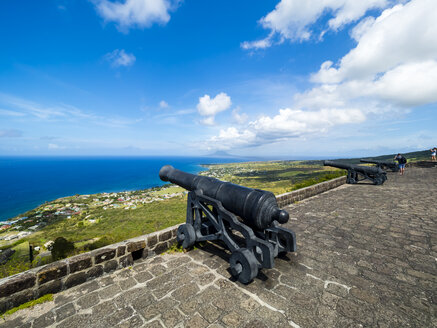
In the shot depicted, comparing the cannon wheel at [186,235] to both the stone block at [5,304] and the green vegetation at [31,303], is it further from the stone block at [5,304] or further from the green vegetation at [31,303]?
the stone block at [5,304]

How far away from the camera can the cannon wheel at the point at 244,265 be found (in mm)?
3074

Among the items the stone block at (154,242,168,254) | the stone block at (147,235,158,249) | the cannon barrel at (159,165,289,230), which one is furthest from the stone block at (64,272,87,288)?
the cannon barrel at (159,165,289,230)

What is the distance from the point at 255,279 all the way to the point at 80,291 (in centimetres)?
289

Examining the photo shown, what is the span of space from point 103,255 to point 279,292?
311 cm

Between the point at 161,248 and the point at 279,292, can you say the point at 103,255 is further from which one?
the point at 279,292

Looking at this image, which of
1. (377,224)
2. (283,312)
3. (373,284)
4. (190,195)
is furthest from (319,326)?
(377,224)

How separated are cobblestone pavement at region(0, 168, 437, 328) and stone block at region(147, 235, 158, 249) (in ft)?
0.89

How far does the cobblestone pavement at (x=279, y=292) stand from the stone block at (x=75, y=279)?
0.11 m

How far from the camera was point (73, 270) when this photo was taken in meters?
3.25

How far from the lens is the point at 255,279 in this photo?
3.34 metres

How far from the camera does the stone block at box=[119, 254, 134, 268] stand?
3.77 meters

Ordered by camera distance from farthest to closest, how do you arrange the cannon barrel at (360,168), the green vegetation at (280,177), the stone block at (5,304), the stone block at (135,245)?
the green vegetation at (280,177)
the cannon barrel at (360,168)
the stone block at (135,245)
the stone block at (5,304)

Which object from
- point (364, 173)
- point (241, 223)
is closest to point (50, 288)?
point (241, 223)

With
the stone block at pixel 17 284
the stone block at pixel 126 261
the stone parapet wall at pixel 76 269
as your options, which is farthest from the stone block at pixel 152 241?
the stone block at pixel 17 284
